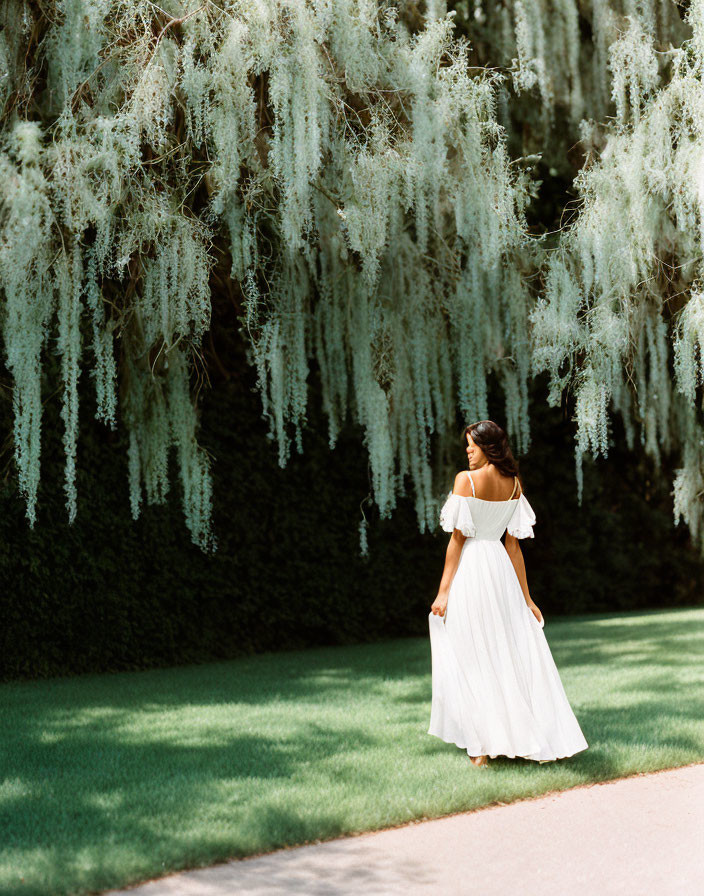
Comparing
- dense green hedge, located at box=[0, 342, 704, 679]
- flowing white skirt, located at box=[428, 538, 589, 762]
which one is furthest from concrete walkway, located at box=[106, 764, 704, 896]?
dense green hedge, located at box=[0, 342, 704, 679]

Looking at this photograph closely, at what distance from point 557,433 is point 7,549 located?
6.46m

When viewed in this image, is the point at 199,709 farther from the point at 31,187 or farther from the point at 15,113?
the point at 15,113

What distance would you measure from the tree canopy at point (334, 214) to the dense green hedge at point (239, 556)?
1673mm

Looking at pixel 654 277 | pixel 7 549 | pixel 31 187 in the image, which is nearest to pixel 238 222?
pixel 31 187

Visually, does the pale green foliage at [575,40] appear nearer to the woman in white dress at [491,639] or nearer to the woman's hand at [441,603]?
the woman in white dress at [491,639]

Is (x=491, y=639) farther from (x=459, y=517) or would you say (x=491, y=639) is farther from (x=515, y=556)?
(x=459, y=517)

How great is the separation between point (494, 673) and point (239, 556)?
5139 millimetres

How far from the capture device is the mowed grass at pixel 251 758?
370 centimetres

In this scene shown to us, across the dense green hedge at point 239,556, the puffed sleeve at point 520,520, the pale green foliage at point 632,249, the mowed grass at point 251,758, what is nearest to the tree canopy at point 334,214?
the pale green foliage at point 632,249

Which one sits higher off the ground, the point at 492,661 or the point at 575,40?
the point at 575,40

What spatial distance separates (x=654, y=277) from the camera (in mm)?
7277

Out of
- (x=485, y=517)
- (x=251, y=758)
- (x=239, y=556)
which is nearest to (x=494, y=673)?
(x=485, y=517)

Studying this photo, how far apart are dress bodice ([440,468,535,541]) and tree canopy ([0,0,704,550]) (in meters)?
1.89

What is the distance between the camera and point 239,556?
31.5 ft
